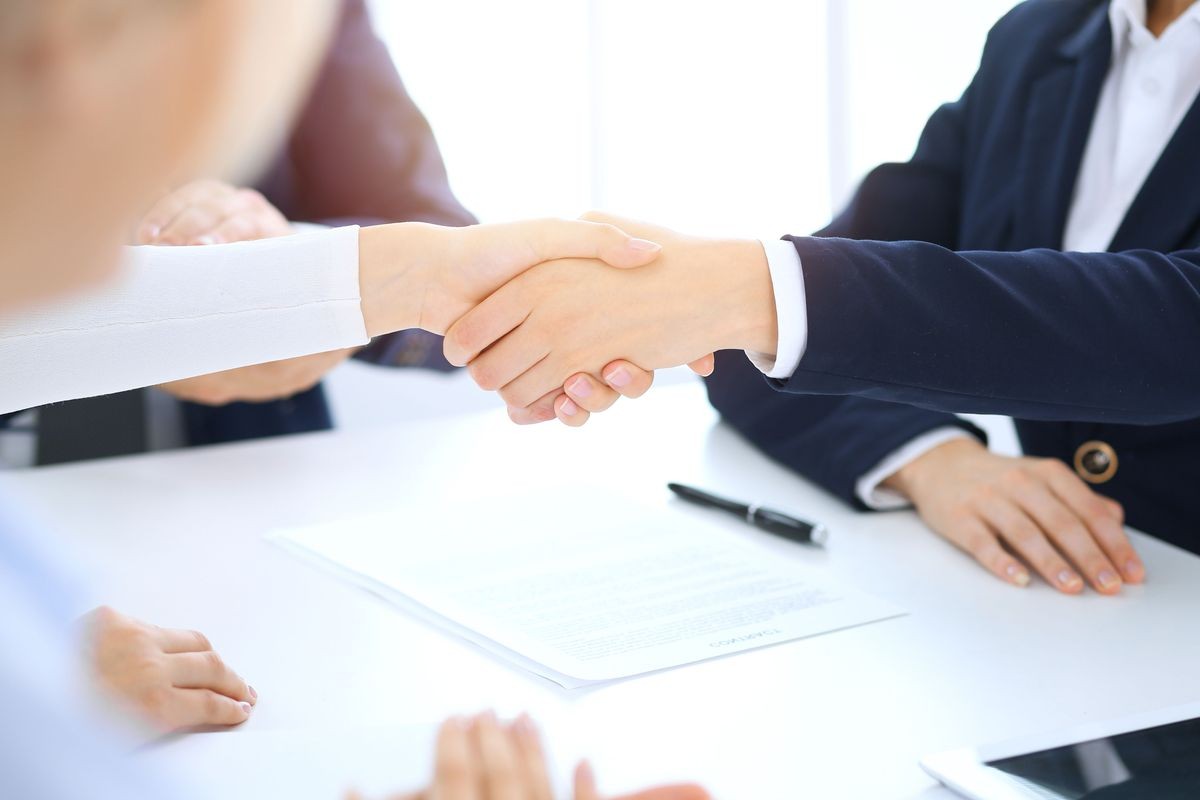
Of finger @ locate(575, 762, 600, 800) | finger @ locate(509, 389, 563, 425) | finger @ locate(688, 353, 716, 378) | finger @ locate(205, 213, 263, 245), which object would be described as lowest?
finger @ locate(509, 389, 563, 425)

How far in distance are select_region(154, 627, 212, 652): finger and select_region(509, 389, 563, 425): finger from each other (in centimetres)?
41

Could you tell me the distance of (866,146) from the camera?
3.84 metres

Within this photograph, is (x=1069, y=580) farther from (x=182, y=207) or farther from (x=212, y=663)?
(x=182, y=207)

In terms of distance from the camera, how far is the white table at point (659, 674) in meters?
0.66

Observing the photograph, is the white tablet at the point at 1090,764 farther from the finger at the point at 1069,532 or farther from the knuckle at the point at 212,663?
the knuckle at the point at 212,663

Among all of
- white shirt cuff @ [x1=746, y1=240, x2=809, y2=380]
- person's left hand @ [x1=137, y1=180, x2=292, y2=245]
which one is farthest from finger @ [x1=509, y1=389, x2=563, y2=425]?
person's left hand @ [x1=137, y1=180, x2=292, y2=245]

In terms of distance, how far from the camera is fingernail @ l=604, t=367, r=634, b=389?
40.8 inches

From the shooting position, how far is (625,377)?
1.04 meters

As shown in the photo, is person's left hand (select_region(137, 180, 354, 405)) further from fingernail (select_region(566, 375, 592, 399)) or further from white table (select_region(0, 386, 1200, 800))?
fingernail (select_region(566, 375, 592, 399))

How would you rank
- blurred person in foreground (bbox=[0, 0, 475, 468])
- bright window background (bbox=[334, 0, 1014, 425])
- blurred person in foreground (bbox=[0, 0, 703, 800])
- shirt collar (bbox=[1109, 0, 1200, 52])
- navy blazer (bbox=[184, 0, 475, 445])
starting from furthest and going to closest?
1. bright window background (bbox=[334, 0, 1014, 425])
2. navy blazer (bbox=[184, 0, 475, 445])
3. blurred person in foreground (bbox=[0, 0, 475, 468])
4. shirt collar (bbox=[1109, 0, 1200, 52])
5. blurred person in foreground (bbox=[0, 0, 703, 800])

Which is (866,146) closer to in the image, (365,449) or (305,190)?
(305,190)

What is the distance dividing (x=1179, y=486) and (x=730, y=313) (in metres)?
0.55

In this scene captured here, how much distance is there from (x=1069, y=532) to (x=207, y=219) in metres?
0.99

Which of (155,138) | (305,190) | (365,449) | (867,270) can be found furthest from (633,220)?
(305,190)
